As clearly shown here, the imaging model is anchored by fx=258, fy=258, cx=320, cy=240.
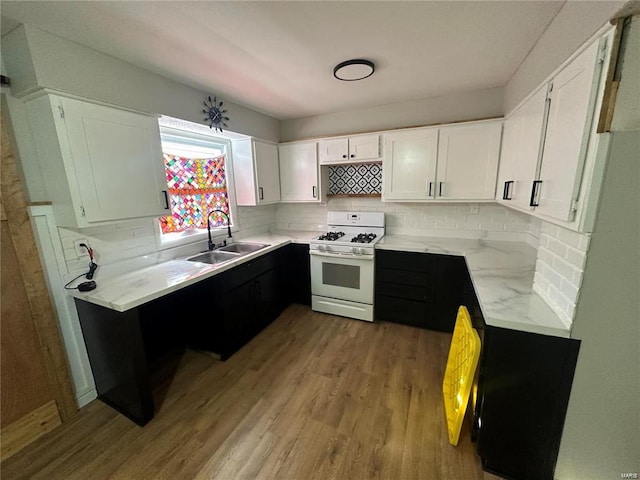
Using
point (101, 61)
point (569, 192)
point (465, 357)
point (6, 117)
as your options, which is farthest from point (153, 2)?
point (465, 357)

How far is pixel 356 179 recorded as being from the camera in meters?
3.33

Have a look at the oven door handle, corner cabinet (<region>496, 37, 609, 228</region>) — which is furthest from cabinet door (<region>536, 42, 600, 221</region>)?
the oven door handle

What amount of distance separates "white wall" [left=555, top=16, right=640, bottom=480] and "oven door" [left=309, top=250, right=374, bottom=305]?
1774 millimetres

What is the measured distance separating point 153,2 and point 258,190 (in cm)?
193

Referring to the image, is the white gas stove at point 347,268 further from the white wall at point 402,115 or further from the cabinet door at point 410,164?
the white wall at point 402,115

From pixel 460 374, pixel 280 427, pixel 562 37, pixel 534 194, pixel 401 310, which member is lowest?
pixel 280 427

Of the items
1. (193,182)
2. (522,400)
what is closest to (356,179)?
(193,182)

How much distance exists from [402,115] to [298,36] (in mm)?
1740

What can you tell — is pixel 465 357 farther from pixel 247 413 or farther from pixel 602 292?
pixel 247 413

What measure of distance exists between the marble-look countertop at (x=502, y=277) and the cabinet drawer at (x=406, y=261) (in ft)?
0.22

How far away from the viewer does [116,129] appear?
1744mm

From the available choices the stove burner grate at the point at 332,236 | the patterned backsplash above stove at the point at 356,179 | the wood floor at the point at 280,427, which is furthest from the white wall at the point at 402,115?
the wood floor at the point at 280,427

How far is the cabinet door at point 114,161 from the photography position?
158 cm

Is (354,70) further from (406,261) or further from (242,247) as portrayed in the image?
(242,247)
